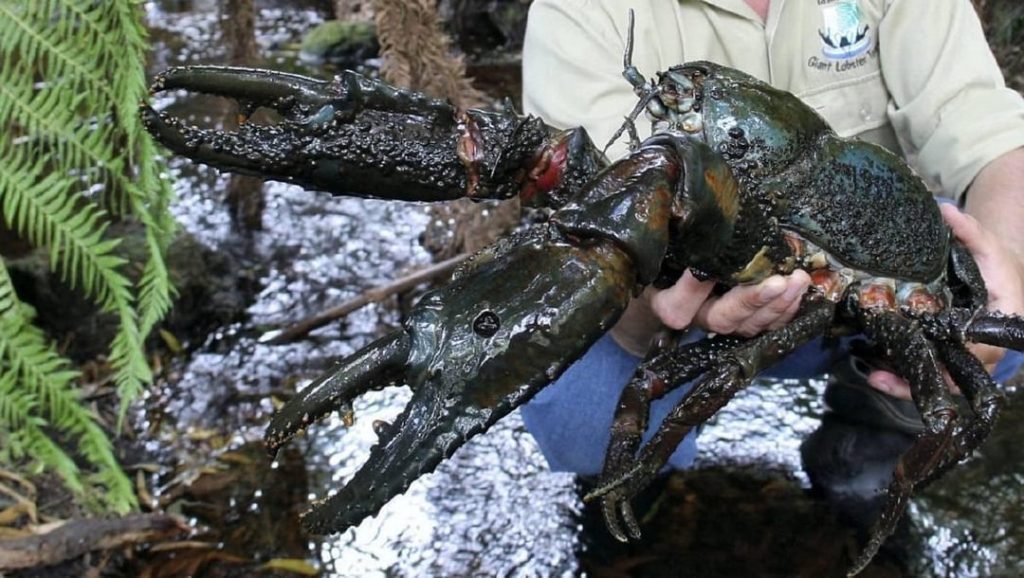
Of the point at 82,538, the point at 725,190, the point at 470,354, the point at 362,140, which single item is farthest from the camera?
the point at 82,538

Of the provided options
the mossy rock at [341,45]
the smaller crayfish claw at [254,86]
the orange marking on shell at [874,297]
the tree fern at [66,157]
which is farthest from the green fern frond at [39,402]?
the mossy rock at [341,45]

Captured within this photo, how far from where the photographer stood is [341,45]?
6863 mm

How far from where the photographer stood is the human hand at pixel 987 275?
210cm

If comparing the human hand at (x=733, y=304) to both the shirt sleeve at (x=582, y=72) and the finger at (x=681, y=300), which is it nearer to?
the finger at (x=681, y=300)

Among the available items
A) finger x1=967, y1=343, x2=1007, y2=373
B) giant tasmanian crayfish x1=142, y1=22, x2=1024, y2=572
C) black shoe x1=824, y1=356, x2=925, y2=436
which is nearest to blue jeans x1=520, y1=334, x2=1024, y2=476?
black shoe x1=824, y1=356, x2=925, y2=436

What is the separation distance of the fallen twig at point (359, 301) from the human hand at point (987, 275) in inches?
64.1

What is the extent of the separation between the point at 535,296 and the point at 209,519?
1.76m

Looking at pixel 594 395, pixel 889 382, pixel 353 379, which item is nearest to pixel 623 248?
pixel 353 379

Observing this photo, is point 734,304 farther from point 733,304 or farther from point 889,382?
point 889,382

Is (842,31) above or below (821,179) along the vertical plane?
above

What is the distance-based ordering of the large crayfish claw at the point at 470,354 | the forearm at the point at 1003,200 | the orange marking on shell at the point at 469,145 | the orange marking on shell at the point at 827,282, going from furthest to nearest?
the forearm at the point at 1003,200 → the orange marking on shell at the point at 827,282 → the orange marking on shell at the point at 469,145 → the large crayfish claw at the point at 470,354

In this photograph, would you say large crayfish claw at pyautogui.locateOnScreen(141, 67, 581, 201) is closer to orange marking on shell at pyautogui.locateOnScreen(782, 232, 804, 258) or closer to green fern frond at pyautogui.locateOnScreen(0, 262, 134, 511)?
orange marking on shell at pyautogui.locateOnScreen(782, 232, 804, 258)

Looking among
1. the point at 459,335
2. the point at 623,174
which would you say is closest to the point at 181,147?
the point at 459,335

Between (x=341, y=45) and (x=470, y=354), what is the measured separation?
6.16 m
